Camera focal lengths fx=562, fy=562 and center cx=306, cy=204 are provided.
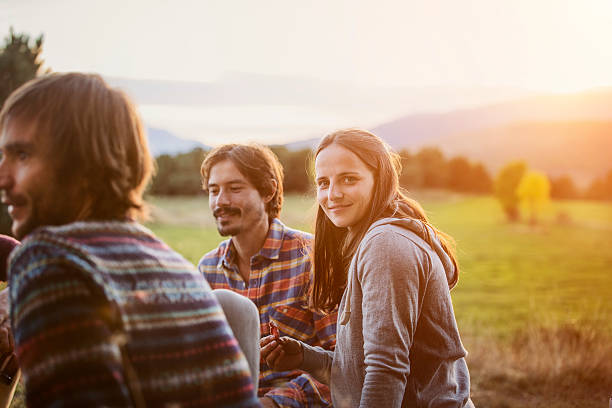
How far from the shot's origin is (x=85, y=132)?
1.58m

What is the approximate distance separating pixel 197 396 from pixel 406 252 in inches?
Answer: 50.3

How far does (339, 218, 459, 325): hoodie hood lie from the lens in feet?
8.84

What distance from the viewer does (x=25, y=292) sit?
1.34 meters

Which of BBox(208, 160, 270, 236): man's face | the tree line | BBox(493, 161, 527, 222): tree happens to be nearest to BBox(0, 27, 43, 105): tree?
BBox(208, 160, 270, 236): man's face

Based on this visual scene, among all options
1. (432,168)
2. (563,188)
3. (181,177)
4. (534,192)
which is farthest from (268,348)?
(534,192)

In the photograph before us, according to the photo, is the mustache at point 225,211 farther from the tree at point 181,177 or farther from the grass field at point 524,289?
the tree at point 181,177

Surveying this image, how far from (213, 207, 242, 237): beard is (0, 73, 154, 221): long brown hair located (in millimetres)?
2576

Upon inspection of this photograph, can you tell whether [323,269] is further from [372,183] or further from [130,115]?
[130,115]

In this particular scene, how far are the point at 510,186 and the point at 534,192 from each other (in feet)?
8.51

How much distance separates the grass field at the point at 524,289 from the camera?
20.0 ft

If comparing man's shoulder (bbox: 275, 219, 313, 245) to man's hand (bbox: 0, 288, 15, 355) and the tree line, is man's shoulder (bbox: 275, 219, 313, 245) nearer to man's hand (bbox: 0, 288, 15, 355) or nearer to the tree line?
man's hand (bbox: 0, 288, 15, 355)

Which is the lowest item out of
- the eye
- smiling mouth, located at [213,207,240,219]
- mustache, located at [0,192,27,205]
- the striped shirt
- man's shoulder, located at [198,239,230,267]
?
man's shoulder, located at [198,239,230,267]

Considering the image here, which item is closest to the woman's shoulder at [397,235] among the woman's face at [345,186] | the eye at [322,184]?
the woman's face at [345,186]

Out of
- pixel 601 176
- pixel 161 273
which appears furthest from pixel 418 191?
pixel 161 273
